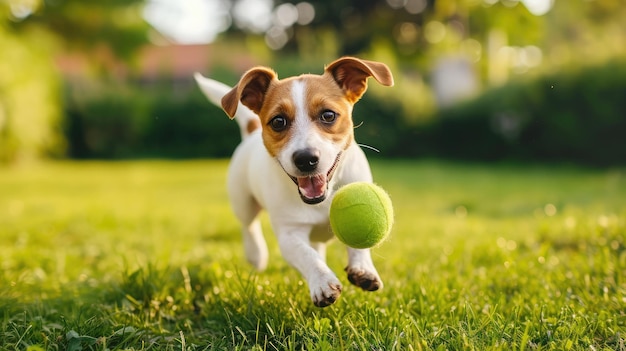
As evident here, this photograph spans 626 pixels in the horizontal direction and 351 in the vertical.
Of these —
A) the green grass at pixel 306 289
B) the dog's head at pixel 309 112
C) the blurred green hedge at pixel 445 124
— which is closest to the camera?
the green grass at pixel 306 289

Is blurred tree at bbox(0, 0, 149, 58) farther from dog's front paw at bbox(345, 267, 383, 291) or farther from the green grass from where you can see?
dog's front paw at bbox(345, 267, 383, 291)

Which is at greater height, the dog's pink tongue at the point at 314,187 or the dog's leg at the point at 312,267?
the dog's pink tongue at the point at 314,187

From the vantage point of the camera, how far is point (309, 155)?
9.64ft

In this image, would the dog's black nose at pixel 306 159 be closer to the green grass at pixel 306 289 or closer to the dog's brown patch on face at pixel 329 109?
the dog's brown patch on face at pixel 329 109

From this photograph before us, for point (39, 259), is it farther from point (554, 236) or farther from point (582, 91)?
point (582, 91)

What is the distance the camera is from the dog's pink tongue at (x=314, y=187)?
3064mm

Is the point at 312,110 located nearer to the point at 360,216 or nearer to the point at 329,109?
the point at 329,109

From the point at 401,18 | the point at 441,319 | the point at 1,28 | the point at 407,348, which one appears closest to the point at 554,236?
the point at 441,319

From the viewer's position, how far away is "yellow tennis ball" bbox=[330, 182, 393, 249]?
2.80m

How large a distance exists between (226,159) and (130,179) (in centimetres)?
614

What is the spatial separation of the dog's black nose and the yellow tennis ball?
0.62 ft

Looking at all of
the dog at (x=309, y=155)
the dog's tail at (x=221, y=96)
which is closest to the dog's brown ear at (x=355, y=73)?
the dog at (x=309, y=155)

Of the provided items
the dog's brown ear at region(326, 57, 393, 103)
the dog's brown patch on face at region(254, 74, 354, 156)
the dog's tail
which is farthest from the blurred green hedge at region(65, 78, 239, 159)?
the dog's brown patch on face at region(254, 74, 354, 156)

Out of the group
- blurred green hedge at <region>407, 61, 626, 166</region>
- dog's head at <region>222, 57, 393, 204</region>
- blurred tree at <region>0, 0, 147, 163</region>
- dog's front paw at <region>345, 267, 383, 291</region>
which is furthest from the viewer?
blurred tree at <region>0, 0, 147, 163</region>
